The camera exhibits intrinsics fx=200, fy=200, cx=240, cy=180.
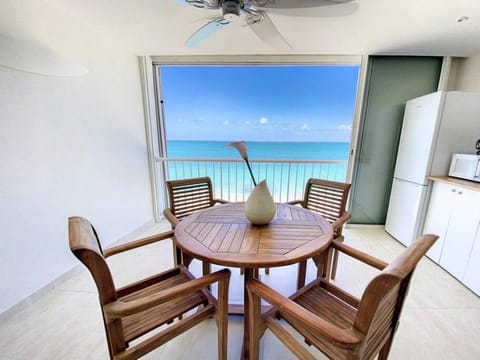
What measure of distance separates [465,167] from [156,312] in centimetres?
297

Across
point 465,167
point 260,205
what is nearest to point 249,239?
point 260,205

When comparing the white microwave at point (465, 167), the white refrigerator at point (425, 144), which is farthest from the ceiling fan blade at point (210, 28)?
the white microwave at point (465, 167)

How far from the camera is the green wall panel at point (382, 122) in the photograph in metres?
2.56

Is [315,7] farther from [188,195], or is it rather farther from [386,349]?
[386,349]

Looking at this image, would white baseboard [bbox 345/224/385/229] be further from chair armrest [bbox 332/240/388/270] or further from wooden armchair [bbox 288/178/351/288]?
chair armrest [bbox 332/240/388/270]

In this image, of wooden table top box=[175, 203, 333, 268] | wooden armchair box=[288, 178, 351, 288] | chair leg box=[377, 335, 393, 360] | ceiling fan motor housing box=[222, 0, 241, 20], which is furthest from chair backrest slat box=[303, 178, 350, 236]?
ceiling fan motor housing box=[222, 0, 241, 20]

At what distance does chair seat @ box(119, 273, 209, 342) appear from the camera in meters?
0.90

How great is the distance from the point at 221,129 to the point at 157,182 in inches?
87.8

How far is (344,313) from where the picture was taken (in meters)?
1.01

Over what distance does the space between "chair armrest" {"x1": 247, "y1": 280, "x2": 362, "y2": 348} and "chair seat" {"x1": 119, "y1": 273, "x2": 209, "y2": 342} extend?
0.36 metres

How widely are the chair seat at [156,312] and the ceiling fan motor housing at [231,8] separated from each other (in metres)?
1.65

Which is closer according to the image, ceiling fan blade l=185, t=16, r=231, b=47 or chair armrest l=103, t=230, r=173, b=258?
chair armrest l=103, t=230, r=173, b=258

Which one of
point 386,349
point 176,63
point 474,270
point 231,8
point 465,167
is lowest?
point 474,270

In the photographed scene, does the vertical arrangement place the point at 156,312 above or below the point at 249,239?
below
